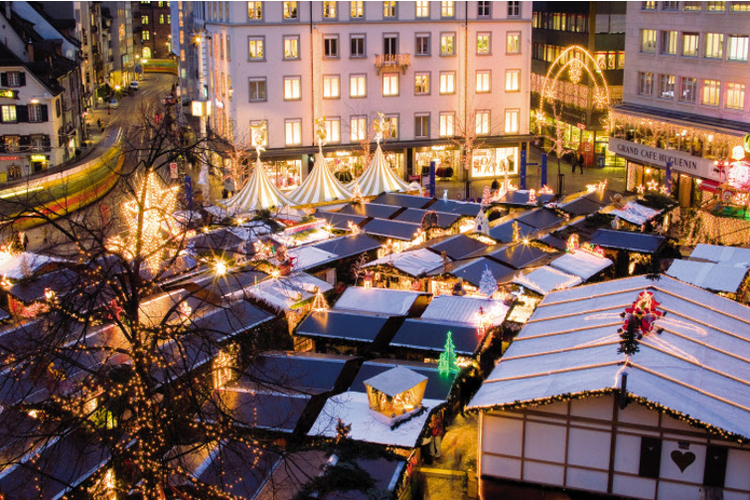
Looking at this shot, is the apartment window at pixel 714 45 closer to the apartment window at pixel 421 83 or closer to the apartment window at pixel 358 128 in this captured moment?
the apartment window at pixel 421 83

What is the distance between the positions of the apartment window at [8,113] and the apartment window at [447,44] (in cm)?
2700

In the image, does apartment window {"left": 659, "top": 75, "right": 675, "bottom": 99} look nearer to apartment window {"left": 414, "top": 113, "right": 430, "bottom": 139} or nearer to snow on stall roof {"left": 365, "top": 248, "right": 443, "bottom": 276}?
apartment window {"left": 414, "top": 113, "right": 430, "bottom": 139}

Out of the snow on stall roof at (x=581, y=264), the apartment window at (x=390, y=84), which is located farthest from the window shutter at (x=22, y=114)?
the snow on stall roof at (x=581, y=264)

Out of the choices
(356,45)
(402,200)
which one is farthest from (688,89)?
(356,45)

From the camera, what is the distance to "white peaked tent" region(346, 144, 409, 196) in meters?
43.9

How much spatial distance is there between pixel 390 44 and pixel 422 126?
17.7ft

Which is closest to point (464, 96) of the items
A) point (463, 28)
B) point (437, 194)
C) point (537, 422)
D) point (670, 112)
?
point (463, 28)

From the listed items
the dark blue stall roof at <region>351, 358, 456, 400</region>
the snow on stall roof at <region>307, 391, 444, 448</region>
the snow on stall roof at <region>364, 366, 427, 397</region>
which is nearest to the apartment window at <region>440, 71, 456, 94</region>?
the dark blue stall roof at <region>351, 358, 456, 400</region>

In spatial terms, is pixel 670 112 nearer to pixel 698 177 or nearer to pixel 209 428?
pixel 698 177

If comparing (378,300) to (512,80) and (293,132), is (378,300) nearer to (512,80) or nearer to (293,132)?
(293,132)

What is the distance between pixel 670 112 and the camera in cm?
4925

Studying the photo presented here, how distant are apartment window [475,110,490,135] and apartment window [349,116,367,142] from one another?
23.9 ft

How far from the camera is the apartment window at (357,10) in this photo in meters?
55.0

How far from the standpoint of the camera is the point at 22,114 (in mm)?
57906
